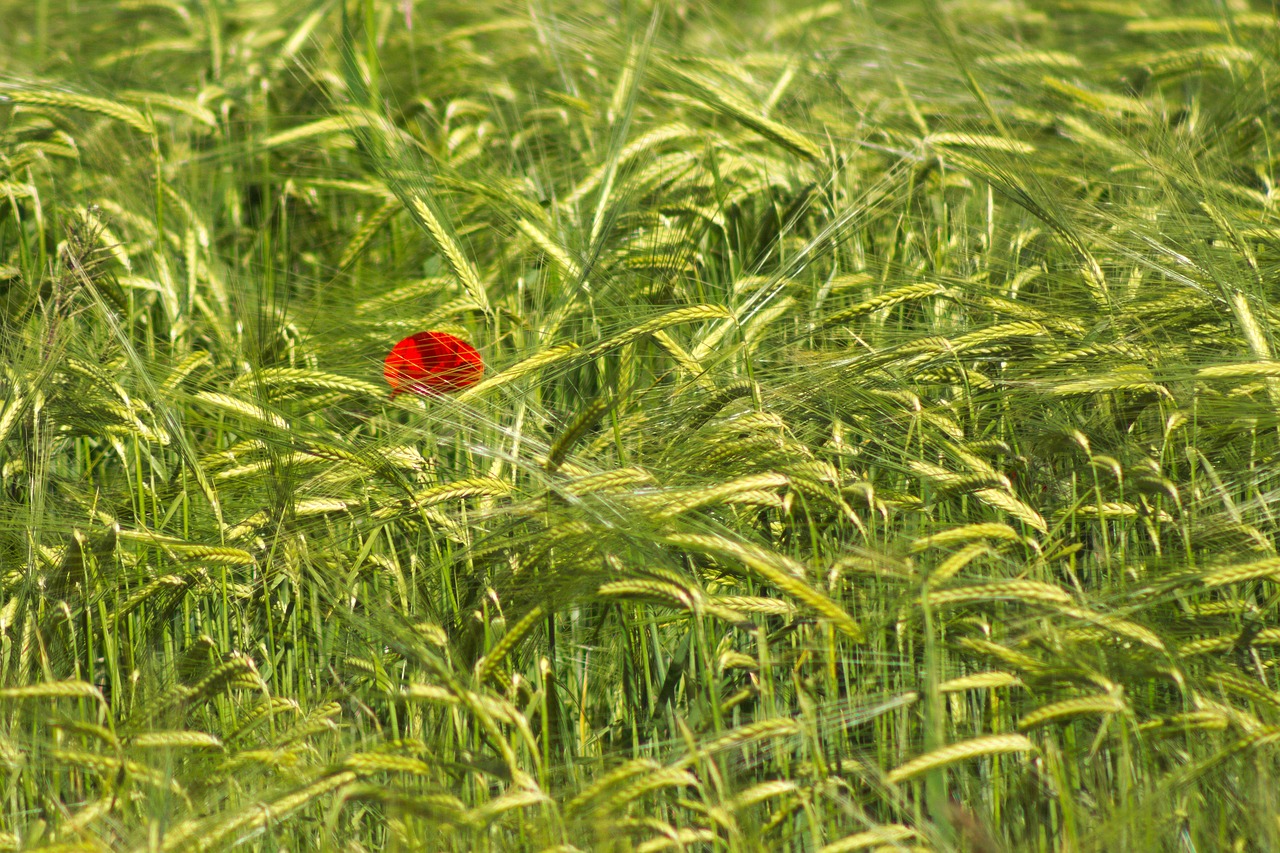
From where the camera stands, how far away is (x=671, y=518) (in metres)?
1.34

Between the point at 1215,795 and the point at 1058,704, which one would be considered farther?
the point at 1215,795

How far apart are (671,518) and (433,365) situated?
66cm

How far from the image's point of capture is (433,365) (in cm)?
184

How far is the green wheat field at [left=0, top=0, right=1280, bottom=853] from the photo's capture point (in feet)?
4.20

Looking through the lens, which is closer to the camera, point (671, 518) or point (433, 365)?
point (671, 518)

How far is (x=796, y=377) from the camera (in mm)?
1670

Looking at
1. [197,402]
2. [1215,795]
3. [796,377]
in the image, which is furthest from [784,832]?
[197,402]

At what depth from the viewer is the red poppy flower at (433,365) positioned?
173 cm

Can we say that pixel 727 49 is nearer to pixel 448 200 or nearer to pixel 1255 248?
pixel 448 200

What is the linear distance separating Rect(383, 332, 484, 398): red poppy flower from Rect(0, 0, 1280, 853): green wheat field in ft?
0.17

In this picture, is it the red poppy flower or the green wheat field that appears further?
the red poppy flower

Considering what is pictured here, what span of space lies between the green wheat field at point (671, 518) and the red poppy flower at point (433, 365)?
51mm

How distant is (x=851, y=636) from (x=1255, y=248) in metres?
1.21

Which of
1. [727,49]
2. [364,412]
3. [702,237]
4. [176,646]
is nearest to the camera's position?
[176,646]
